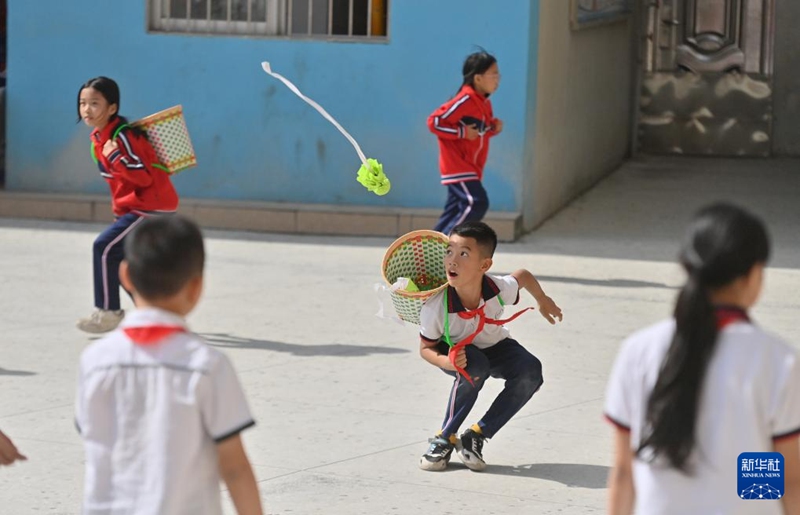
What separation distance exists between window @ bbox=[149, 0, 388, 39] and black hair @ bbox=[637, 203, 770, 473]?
950 centimetres

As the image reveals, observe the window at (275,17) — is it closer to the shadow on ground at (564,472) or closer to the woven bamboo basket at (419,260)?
the woven bamboo basket at (419,260)

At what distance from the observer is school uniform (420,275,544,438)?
5695mm

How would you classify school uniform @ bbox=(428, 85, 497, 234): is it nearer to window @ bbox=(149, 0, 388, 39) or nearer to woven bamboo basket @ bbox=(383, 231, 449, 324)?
window @ bbox=(149, 0, 388, 39)

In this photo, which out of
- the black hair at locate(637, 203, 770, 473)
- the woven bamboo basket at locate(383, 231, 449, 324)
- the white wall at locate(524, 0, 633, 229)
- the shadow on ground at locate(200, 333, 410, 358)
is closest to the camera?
the black hair at locate(637, 203, 770, 473)

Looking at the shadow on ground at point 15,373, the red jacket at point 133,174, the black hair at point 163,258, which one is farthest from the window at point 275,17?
the black hair at point 163,258

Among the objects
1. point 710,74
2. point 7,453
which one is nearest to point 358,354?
point 7,453

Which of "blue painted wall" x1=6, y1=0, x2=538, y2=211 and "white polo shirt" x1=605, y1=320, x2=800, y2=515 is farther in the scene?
"blue painted wall" x1=6, y1=0, x2=538, y2=211

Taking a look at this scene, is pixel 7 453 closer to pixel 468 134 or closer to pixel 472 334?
pixel 472 334

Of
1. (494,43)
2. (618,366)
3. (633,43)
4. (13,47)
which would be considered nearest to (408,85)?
(494,43)

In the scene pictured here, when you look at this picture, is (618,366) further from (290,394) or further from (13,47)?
(13,47)

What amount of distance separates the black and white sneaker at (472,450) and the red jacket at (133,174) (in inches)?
120

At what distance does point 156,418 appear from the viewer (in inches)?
118

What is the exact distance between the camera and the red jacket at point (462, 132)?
983 centimetres
